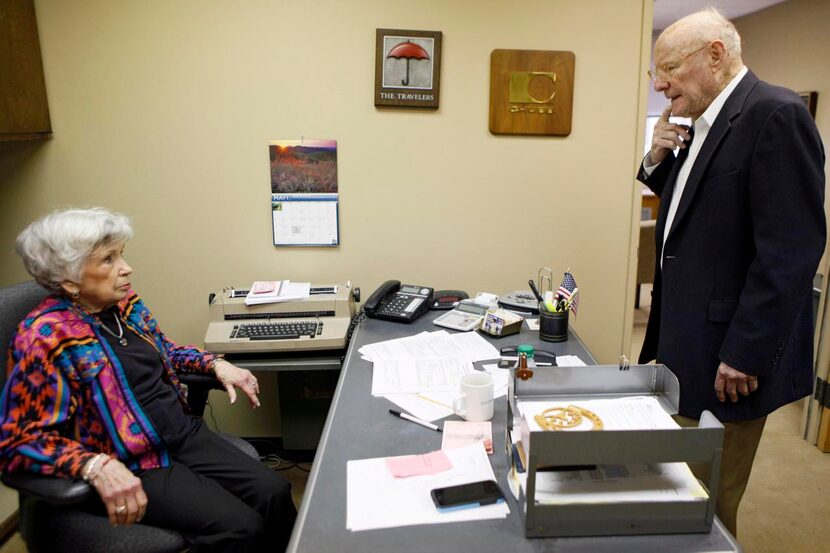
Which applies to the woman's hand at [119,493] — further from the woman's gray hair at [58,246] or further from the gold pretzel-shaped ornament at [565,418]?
the gold pretzel-shaped ornament at [565,418]

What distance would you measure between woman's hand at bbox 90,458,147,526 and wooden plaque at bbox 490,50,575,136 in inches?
75.7

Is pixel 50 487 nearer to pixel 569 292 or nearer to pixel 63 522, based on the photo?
pixel 63 522

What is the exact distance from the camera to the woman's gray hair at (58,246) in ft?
4.82

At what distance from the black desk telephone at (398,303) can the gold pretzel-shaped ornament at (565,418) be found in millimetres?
1089

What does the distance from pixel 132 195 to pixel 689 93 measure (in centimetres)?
222

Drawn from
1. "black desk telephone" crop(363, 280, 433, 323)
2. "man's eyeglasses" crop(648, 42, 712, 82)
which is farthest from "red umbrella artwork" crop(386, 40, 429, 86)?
"man's eyeglasses" crop(648, 42, 712, 82)

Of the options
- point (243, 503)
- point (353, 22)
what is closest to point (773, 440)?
point (243, 503)

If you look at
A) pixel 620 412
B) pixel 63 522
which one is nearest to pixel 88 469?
pixel 63 522

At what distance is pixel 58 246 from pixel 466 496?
119cm

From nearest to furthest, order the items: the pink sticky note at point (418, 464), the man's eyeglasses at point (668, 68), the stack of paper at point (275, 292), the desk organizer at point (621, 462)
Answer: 1. the desk organizer at point (621, 462)
2. the pink sticky note at point (418, 464)
3. the man's eyeglasses at point (668, 68)
4. the stack of paper at point (275, 292)

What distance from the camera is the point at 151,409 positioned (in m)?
1.58

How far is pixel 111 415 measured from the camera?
1.48m

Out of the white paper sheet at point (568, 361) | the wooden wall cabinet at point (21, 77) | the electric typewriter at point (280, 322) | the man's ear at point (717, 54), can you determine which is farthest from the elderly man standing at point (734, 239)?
the wooden wall cabinet at point (21, 77)

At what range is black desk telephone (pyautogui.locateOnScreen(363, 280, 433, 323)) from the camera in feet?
7.38
